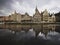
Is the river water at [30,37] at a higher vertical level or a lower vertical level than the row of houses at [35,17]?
lower

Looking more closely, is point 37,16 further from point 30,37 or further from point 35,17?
point 30,37

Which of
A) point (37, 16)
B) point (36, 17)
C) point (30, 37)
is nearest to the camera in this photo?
point (30, 37)

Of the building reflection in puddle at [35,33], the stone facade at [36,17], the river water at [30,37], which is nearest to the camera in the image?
the river water at [30,37]

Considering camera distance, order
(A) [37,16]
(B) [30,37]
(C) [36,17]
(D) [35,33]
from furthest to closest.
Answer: (A) [37,16], (C) [36,17], (D) [35,33], (B) [30,37]

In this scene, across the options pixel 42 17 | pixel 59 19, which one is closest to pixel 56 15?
pixel 59 19

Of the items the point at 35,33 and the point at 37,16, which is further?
the point at 37,16

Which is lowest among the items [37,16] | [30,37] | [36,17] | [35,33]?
[30,37]

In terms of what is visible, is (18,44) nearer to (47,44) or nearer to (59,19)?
(47,44)

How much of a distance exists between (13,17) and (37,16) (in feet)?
35.3

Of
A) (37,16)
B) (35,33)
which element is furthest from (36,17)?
(35,33)

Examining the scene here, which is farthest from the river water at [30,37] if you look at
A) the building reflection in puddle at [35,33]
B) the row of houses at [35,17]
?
the row of houses at [35,17]

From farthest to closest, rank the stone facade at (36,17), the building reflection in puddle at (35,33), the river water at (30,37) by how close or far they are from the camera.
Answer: the stone facade at (36,17), the building reflection in puddle at (35,33), the river water at (30,37)

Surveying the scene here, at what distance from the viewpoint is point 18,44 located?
1081cm

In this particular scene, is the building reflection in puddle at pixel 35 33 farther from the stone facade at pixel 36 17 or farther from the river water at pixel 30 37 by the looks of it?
the stone facade at pixel 36 17
